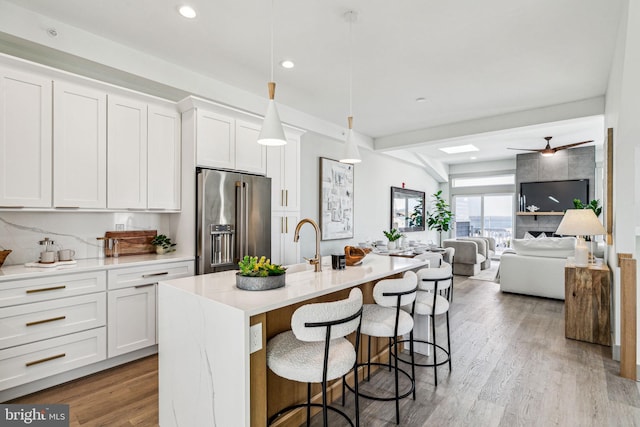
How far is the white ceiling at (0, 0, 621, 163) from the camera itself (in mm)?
2578

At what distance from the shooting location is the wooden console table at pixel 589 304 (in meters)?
3.40

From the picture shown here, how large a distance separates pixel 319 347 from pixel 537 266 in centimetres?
468

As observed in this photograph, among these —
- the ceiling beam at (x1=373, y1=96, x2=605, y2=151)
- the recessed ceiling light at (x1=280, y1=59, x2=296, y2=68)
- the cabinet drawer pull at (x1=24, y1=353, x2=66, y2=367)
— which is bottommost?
the cabinet drawer pull at (x1=24, y1=353, x2=66, y2=367)

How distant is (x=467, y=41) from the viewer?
305 cm

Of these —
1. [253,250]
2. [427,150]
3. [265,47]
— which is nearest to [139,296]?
[253,250]

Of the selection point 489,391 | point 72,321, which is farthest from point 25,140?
point 489,391

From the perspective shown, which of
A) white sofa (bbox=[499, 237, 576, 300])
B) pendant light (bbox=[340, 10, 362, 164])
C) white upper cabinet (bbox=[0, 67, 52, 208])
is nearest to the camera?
white upper cabinet (bbox=[0, 67, 52, 208])

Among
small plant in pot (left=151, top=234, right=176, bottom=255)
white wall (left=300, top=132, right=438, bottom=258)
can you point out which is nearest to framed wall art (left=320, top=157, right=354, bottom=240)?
white wall (left=300, top=132, right=438, bottom=258)

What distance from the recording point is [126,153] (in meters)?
3.12

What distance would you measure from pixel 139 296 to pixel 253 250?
123cm

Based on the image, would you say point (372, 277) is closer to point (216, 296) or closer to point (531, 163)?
point (216, 296)

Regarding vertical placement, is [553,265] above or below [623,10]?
below

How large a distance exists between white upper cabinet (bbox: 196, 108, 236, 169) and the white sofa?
15.1 ft

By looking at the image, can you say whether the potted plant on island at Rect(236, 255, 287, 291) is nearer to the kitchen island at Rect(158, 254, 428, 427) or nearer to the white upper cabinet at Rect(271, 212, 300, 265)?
the kitchen island at Rect(158, 254, 428, 427)
